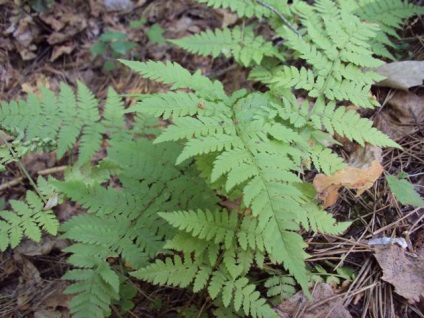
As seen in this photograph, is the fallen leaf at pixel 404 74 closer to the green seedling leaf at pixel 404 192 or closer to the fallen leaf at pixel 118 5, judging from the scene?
the green seedling leaf at pixel 404 192

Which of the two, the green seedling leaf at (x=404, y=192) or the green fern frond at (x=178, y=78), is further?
the green fern frond at (x=178, y=78)

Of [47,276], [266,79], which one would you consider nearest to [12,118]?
[47,276]

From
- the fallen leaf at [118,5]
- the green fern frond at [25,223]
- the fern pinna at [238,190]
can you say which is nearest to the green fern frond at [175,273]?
the fern pinna at [238,190]

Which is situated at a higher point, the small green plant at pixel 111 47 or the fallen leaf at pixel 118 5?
the fallen leaf at pixel 118 5

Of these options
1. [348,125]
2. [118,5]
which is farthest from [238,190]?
[118,5]

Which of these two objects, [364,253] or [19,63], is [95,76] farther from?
[364,253]

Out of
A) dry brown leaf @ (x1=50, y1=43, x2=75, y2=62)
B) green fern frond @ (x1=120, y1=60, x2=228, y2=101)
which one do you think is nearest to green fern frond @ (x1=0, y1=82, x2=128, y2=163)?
green fern frond @ (x1=120, y1=60, x2=228, y2=101)
